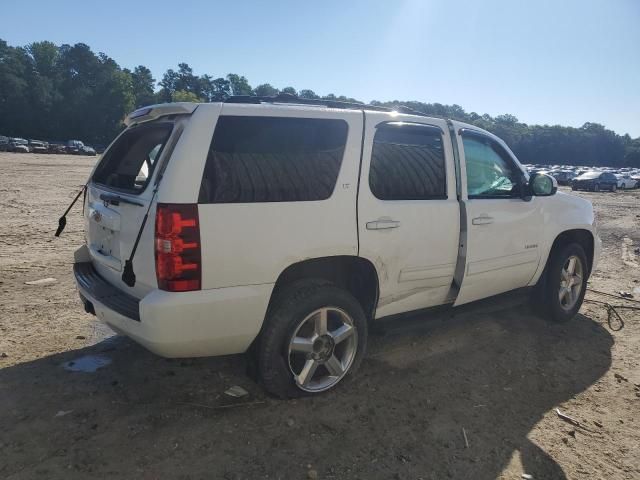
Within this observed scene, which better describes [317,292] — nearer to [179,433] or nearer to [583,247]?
[179,433]

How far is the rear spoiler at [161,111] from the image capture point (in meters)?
2.79

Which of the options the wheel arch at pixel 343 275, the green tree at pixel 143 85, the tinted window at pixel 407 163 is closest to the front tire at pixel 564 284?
the tinted window at pixel 407 163

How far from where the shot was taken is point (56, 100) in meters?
81.1

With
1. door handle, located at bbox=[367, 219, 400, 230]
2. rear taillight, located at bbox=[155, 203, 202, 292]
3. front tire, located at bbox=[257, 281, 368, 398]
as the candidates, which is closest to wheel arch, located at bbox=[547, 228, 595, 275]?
door handle, located at bbox=[367, 219, 400, 230]

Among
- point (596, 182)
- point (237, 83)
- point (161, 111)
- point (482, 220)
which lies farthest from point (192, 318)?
point (237, 83)

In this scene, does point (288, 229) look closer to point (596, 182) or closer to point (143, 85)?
point (596, 182)

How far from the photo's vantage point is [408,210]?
3395 millimetres

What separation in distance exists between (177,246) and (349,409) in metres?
1.59

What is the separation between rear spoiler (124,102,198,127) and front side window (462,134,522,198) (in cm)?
229

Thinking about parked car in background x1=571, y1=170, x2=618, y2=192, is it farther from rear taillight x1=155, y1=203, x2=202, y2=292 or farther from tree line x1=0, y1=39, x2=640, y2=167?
rear taillight x1=155, y1=203, x2=202, y2=292

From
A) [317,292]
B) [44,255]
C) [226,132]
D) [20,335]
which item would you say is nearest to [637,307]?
[317,292]

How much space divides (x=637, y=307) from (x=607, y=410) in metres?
2.83

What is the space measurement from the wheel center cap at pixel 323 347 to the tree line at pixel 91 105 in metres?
53.7

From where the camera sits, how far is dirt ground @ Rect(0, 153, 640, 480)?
2.57m
